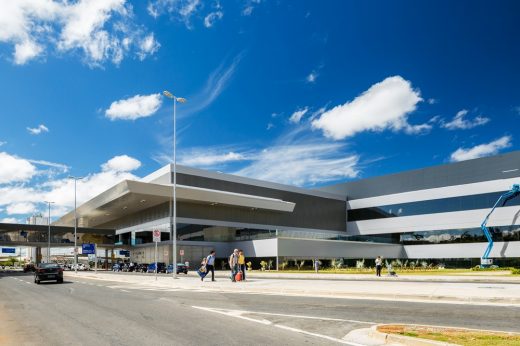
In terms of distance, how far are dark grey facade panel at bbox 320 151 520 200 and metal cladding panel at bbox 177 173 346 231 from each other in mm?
4835

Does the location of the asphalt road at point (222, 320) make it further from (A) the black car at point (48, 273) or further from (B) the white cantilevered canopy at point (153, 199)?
(B) the white cantilevered canopy at point (153, 199)

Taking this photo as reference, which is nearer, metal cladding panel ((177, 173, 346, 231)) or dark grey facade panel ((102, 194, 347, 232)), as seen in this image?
metal cladding panel ((177, 173, 346, 231))

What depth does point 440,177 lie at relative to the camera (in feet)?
206

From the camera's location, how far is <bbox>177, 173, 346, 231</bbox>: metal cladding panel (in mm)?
62875

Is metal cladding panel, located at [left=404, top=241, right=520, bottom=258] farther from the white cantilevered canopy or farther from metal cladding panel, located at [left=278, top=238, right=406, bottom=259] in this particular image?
the white cantilevered canopy

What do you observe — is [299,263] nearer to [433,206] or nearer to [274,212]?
[274,212]

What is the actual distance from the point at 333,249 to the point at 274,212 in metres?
14.1

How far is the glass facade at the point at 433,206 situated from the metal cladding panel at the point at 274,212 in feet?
13.4

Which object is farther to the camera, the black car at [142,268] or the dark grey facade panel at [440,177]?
the black car at [142,268]

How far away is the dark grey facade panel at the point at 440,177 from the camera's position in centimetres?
5616

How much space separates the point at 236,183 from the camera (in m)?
67.4

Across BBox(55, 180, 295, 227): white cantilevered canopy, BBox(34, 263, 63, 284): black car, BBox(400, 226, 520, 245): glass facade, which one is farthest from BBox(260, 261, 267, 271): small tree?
BBox(34, 263, 63, 284): black car

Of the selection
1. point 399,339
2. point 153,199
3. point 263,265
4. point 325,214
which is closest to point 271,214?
point 325,214

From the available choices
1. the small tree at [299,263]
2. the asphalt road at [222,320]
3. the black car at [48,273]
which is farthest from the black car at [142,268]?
the asphalt road at [222,320]
